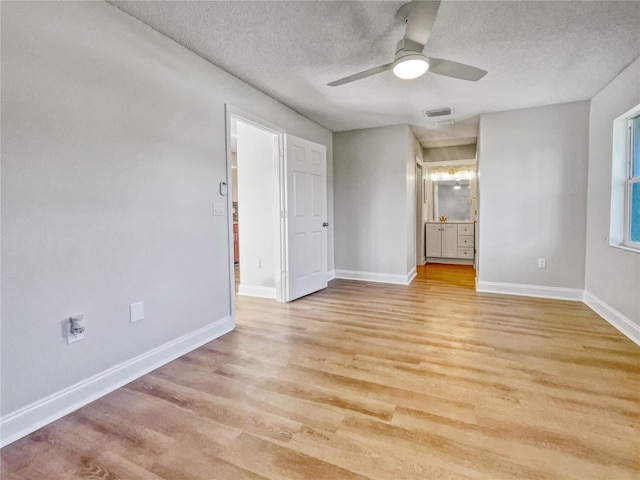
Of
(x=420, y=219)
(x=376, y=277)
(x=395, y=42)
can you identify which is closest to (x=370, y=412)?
(x=395, y=42)

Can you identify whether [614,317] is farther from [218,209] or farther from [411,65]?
[218,209]

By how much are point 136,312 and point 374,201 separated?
142 inches

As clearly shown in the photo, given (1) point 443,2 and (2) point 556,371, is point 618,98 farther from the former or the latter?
(2) point 556,371

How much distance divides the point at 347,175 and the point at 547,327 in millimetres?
3277

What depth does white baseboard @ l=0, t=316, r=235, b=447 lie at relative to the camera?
5.07 ft

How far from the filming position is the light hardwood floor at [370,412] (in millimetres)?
1344

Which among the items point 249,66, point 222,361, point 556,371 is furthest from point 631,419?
point 249,66

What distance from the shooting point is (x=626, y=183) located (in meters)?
2.95

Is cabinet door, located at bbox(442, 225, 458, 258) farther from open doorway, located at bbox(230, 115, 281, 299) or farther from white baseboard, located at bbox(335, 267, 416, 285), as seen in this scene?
open doorway, located at bbox(230, 115, 281, 299)

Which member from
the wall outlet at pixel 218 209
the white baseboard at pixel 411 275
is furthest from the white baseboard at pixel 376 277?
the wall outlet at pixel 218 209

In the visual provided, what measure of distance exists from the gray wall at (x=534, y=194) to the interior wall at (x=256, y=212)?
2.78 metres

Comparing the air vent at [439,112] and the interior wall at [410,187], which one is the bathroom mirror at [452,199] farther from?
the air vent at [439,112]

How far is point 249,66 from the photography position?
2.73 m

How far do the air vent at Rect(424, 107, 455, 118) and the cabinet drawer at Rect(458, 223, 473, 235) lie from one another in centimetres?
304
